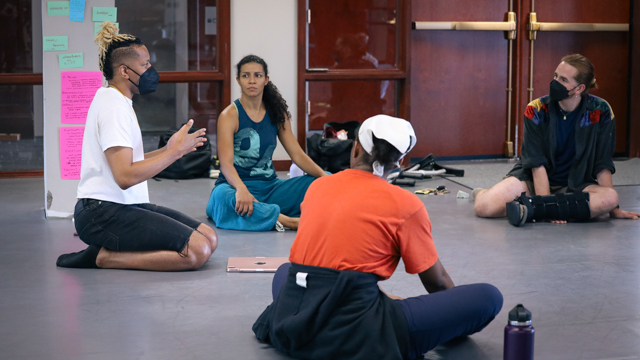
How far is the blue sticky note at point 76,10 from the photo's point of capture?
4785 millimetres

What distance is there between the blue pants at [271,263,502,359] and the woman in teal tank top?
2.17 metres

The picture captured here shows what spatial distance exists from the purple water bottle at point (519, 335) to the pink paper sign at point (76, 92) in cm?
346

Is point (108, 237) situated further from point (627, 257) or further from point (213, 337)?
point (627, 257)

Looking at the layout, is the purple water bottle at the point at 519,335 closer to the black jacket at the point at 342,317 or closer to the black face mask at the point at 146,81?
the black jacket at the point at 342,317

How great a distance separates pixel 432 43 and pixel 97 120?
4648 millimetres

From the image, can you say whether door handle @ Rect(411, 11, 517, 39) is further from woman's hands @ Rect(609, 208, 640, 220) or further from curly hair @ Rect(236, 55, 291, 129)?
woman's hands @ Rect(609, 208, 640, 220)

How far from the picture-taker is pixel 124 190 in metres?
3.52

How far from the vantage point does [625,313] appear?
117 inches

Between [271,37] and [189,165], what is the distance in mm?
1432

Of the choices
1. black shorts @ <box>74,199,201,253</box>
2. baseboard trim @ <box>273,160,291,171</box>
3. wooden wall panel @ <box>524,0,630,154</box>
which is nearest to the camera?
black shorts @ <box>74,199,201,253</box>

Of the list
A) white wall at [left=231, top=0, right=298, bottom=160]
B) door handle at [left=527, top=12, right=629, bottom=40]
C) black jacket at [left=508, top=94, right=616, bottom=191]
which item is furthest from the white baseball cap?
door handle at [left=527, top=12, right=629, bottom=40]

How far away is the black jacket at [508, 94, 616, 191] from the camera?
4629 mm

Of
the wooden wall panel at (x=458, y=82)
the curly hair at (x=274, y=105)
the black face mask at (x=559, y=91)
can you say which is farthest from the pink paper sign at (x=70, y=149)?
the wooden wall panel at (x=458, y=82)

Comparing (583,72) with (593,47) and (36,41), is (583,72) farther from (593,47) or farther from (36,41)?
(36,41)
